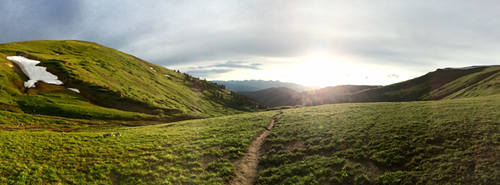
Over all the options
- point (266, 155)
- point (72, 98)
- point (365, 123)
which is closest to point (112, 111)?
point (72, 98)

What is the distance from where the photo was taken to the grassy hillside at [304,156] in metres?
16.2

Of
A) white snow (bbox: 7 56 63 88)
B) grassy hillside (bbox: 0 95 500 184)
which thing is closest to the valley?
grassy hillside (bbox: 0 95 500 184)

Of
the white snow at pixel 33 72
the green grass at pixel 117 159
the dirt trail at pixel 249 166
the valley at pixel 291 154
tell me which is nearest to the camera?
the valley at pixel 291 154

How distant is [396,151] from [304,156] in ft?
28.8

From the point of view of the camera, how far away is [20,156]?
1983 centimetres

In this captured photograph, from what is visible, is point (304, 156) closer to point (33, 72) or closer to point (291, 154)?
point (291, 154)

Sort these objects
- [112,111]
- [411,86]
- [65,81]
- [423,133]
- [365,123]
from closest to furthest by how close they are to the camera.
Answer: [423,133] → [365,123] → [112,111] → [65,81] → [411,86]

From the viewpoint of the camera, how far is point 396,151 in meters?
19.4

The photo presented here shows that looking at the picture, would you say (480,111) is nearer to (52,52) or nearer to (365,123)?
(365,123)

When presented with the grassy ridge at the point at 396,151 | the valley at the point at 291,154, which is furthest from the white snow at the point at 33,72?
the grassy ridge at the point at 396,151

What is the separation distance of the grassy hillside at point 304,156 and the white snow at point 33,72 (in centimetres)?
5824

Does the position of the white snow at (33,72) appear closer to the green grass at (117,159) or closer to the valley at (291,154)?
the valley at (291,154)

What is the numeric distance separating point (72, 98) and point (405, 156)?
8448 cm

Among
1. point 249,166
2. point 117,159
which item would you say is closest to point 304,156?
point 249,166
